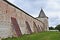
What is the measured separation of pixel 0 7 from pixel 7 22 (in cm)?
157

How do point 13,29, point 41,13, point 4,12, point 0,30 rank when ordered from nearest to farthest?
point 0,30, point 4,12, point 13,29, point 41,13

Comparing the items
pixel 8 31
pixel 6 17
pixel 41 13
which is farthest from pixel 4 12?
pixel 41 13

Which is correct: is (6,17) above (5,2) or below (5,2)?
below

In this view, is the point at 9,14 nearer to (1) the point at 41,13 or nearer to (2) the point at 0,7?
(2) the point at 0,7

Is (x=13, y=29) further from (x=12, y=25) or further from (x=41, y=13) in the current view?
(x=41, y=13)

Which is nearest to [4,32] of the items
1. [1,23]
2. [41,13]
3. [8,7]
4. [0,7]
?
[1,23]

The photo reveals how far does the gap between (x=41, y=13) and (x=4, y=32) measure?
54947 mm

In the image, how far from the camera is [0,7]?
44.3 feet

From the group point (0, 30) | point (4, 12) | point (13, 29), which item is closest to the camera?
point (0, 30)

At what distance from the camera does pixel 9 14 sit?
51.1 feet

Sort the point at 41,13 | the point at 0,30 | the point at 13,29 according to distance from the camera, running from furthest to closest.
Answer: the point at 41,13 → the point at 13,29 → the point at 0,30

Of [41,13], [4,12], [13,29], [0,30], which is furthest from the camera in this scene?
[41,13]

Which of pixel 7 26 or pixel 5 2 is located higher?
pixel 5 2

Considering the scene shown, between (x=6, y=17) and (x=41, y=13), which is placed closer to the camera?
(x=6, y=17)
